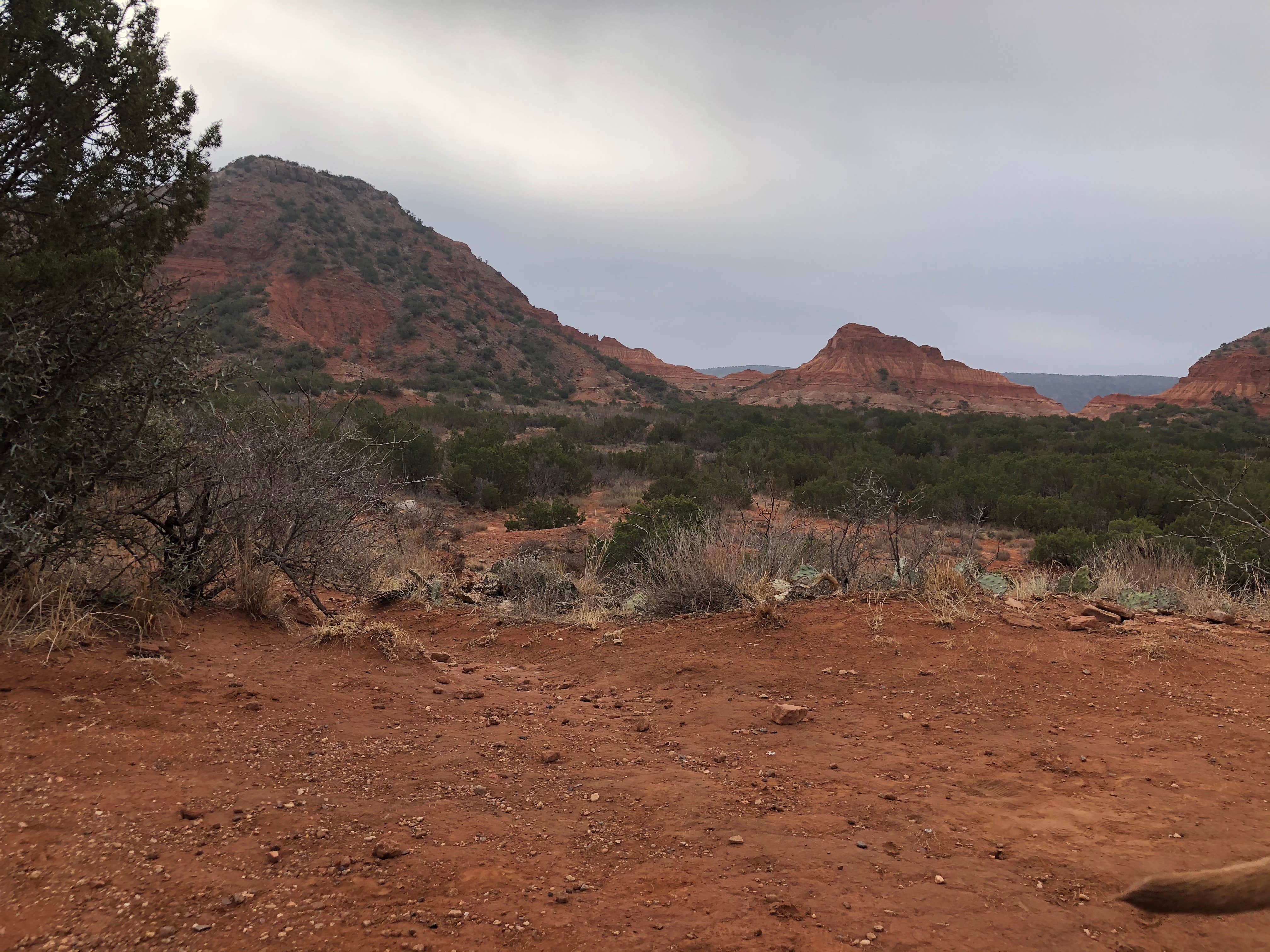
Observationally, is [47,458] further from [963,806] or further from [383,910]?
[963,806]

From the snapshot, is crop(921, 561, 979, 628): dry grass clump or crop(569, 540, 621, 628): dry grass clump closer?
crop(921, 561, 979, 628): dry grass clump

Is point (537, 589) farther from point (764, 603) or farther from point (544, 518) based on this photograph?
point (544, 518)

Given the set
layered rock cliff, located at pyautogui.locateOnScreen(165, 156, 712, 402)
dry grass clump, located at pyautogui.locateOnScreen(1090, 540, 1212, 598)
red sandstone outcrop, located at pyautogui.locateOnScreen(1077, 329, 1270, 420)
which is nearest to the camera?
dry grass clump, located at pyautogui.locateOnScreen(1090, 540, 1212, 598)

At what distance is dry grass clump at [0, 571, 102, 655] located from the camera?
145 inches

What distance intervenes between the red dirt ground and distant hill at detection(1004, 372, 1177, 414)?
136 metres

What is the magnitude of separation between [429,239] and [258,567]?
61.4 m

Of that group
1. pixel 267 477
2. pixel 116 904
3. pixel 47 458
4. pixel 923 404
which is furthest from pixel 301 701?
pixel 923 404

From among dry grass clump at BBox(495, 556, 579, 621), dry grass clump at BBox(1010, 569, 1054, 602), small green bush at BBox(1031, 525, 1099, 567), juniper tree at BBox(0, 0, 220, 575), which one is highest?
juniper tree at BBox(0, 0, 220, 575)

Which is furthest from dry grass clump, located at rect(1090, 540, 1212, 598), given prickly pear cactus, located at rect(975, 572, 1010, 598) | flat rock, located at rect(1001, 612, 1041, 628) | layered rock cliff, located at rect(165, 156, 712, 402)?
layered rock cliff, located at rect(165, 156, 712, 402)

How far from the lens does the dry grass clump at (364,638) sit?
4.96 meters

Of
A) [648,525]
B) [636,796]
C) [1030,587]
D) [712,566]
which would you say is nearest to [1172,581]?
[1030,587]

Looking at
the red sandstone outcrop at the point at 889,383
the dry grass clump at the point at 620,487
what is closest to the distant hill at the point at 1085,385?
the red sandstone outcrop at the point at 889,383

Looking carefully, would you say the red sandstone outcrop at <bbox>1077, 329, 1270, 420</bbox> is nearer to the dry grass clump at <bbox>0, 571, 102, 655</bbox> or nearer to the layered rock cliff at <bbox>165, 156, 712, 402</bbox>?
the layered rock cliff at <bbox>165, 156, 712, 402</bbox>

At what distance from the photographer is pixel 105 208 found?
21.0 ft
